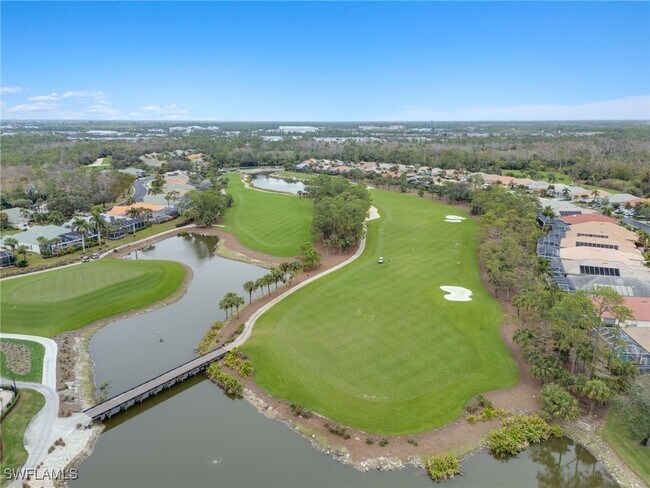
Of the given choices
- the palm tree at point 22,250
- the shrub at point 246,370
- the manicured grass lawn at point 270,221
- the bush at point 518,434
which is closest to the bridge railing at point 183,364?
the shrub at point 246,370

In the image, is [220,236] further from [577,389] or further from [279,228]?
[577,389]

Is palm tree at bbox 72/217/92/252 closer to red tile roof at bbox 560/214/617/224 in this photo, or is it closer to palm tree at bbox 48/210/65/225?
palm tree at bbox 48/210/65/225

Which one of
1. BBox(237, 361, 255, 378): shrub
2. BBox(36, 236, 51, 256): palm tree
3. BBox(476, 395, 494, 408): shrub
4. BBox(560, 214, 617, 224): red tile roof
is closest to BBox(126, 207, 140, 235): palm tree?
BBox(36, 236, 51, 256): palm tree

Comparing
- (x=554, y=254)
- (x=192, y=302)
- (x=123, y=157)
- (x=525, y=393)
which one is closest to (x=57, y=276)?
(x=192, y=302)

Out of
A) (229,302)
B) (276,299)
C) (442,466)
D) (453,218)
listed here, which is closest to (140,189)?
(453,218)

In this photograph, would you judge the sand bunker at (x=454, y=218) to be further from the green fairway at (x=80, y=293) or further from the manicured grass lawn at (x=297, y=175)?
the manicured grass lawn at (x=297, y=175)

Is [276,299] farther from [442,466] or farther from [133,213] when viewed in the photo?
[133,213]

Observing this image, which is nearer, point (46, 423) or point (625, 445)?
point (625, 445)
